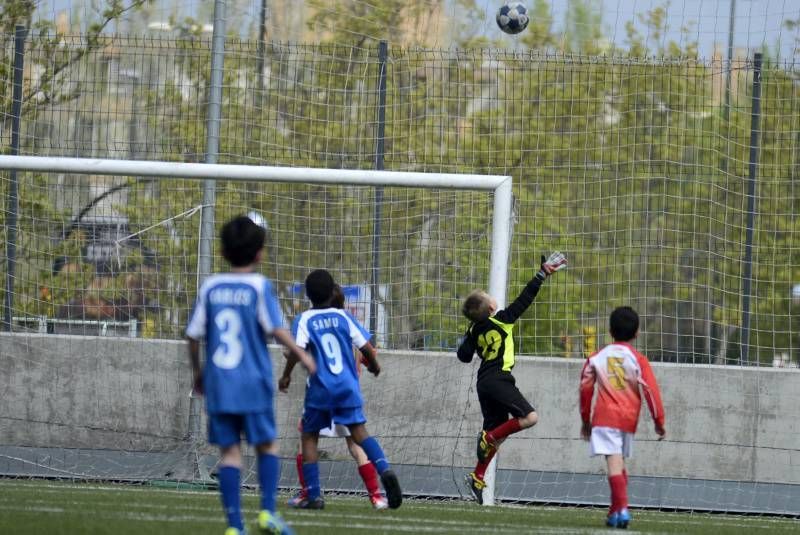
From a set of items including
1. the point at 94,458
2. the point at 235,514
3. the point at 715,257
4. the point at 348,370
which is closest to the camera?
the point at 235,514

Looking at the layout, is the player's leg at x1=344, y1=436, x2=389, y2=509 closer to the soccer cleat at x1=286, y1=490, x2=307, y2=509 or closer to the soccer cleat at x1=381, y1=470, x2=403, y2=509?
the soccer cleat at x1=381, y1=470, x2=403, y2=509

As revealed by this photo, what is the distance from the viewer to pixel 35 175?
11539mm

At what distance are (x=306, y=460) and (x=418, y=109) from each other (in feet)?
16.4

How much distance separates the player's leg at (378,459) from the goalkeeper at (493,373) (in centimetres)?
170

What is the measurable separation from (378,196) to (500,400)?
9.27 ft

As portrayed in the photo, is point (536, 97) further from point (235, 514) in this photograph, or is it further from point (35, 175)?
point (235, 514)

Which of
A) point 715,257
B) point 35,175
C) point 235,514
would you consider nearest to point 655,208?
point 715,257

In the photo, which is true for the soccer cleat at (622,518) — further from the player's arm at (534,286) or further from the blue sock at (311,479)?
the player's arm at (534,286)

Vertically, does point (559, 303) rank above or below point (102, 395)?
above

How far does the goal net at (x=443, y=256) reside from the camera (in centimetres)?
1115

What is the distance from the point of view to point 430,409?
11.2 m

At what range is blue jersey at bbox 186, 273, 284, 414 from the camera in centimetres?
570

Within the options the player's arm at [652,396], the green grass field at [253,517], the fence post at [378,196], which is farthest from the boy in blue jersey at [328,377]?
the fence post at [378,196]

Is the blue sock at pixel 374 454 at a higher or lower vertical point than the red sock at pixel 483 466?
higher
